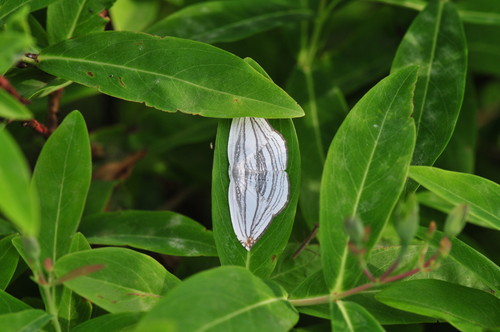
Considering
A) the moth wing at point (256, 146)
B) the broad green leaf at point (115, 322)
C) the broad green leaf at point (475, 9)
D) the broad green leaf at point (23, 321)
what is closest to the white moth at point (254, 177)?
the moth wing at point (256, 146)

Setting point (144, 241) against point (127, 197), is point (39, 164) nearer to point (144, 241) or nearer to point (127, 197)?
point (144, 241)

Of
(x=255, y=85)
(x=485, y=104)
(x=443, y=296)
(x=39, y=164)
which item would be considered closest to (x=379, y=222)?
(x=443, y=296)

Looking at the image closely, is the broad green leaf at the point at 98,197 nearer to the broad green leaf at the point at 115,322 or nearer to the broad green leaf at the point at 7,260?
the broad green leaf at the point at 7,260

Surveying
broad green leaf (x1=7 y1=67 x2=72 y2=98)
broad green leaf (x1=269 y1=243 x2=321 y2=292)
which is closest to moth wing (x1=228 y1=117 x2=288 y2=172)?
broad green leaf (x1=269 y1=243 x2=321 y2=292)

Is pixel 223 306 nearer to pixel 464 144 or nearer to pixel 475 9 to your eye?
pixel 464 144

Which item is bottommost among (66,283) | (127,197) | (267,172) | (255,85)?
(127,197)

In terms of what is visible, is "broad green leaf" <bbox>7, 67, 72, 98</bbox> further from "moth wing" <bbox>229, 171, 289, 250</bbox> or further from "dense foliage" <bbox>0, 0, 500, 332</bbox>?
"moth wing" <bbox>229, 171, 289, 250</bbox>
